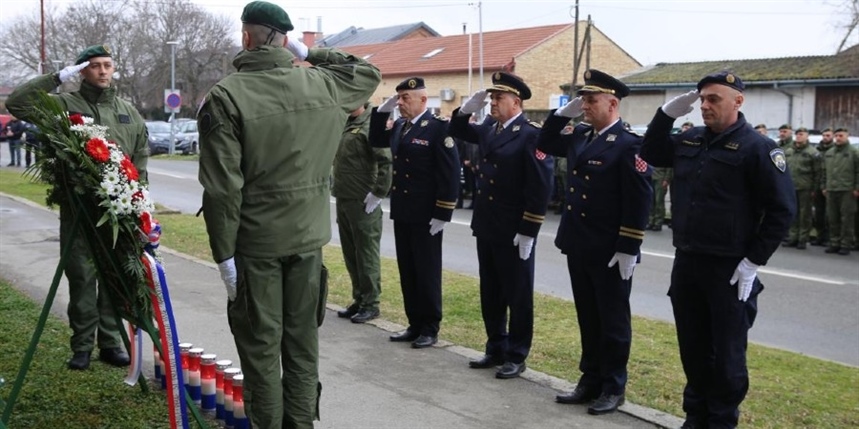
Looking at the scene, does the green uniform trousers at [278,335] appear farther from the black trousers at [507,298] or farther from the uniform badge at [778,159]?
→ the uniform badge at [778,159]

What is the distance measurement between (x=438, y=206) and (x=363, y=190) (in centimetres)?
134

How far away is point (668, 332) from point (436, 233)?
2.51m

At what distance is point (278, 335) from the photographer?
14.7 feet

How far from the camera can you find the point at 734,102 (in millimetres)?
5180

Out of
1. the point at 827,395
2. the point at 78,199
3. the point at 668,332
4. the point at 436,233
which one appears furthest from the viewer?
the point at 668,332

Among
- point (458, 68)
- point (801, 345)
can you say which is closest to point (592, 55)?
point (458, 68)

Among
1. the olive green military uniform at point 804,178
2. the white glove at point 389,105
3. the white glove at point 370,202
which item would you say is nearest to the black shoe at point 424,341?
A: the white glove at point 370,202

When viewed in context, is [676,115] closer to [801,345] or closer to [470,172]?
[801,345]

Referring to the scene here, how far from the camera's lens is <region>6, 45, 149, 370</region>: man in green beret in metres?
6.36

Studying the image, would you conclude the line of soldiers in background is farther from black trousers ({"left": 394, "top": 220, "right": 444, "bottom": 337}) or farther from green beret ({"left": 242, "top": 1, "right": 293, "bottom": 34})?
green beret ({"left": 242, "top": 1, "right": 293, "bottom": 34})

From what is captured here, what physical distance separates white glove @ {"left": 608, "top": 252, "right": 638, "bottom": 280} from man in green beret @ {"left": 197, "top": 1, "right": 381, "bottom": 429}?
2022 millimetres

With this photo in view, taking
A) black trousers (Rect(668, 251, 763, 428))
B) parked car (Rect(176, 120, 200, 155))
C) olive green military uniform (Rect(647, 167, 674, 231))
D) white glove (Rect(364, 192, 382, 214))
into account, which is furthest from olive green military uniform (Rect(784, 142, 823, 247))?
parked car (Rect(176, 120, 200, 155))

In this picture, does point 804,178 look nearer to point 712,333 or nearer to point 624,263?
point 624,263

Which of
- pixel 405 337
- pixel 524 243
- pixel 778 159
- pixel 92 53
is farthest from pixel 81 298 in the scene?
pixel 778 159
